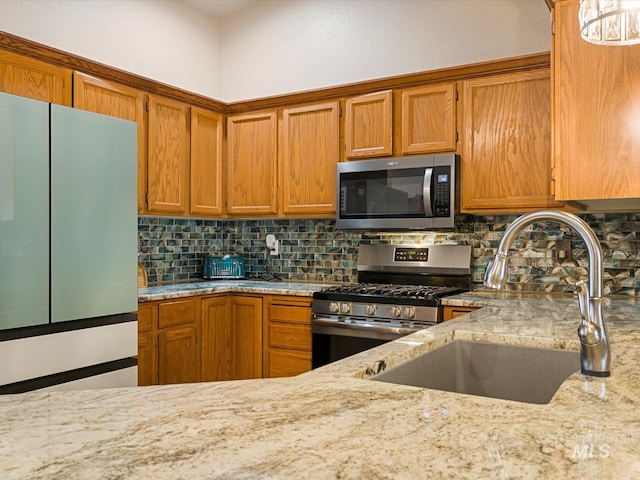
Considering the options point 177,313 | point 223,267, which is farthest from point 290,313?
point 223,267

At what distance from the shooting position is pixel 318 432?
84 centimetres

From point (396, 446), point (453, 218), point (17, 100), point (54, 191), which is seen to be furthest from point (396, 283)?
point (396, 446)

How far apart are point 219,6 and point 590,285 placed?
4.00m

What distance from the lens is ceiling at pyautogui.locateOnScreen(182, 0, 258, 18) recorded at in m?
4.37

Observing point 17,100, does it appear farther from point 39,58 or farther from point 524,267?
point 524,267

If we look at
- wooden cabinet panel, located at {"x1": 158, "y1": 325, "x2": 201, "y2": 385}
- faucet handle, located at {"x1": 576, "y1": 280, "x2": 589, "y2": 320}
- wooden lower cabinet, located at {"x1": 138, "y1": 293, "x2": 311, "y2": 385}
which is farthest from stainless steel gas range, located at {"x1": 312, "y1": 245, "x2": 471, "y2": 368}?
faucet handle, located at {"x1": 576, "y1": 280, "x2": 589, "y2": 320}

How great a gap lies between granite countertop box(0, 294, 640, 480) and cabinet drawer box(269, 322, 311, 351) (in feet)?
7.98

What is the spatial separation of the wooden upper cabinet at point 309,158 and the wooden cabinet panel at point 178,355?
1133 mm

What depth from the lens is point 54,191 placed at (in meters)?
2.50

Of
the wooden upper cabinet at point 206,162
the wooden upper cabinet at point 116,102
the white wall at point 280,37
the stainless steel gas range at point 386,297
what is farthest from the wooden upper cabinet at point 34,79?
the stainless steel gas range at point 386,297

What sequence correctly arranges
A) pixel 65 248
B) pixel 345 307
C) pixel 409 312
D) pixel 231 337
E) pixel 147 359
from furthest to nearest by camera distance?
pixel 231 337
pixel 345 307
pixel 147 359
pixel 409 312
pixel 65 248

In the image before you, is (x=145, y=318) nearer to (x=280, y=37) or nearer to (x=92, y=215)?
(x=92, y=215)

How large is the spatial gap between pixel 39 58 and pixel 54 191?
3.42 ft

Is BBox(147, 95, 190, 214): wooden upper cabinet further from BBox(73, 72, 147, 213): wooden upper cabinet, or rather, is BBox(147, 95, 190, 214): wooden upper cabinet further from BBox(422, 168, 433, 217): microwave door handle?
BBox(422, 168, 433, 217): microwave door handle
